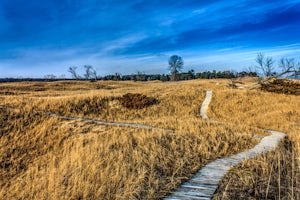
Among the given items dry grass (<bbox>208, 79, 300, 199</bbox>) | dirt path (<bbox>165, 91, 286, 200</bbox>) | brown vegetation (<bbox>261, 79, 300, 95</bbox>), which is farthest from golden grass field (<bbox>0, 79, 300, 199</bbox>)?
brown vegetation (<bbox>261, 79, 300, 95</bbox>)

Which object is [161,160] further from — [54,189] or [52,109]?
[52,109]

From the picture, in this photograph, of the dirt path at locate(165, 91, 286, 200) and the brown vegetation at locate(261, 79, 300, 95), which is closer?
the dirt path at locate(165, 91, 286, 200)

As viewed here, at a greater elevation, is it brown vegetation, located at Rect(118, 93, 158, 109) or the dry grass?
brown vegetation, located at Rect(118, 93, 158, 109)

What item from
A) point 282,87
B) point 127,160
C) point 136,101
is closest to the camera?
point 127,160

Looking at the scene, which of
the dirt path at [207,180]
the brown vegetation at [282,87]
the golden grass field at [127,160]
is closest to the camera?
the dirt path at [207,180]

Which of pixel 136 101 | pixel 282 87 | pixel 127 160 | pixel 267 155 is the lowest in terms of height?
pixel 267 155

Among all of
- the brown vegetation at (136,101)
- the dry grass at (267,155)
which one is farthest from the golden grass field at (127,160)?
the brown vegetation at (136,101)

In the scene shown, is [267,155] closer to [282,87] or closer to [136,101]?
[136,101]

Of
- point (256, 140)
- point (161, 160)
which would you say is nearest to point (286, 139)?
point (256, 140)

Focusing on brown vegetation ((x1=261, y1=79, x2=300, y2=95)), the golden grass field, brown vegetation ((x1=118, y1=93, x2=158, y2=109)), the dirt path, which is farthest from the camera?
brown vegetation ((x1=261, y1=79, x2=300, y2=95))

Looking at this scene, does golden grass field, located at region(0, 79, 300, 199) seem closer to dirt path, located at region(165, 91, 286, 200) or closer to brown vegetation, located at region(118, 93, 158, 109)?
dirt path, located at region(165, 91, 286, 200)

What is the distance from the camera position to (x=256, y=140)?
27.6 feet

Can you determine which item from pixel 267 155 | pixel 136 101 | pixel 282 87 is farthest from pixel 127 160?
pixel 282 87

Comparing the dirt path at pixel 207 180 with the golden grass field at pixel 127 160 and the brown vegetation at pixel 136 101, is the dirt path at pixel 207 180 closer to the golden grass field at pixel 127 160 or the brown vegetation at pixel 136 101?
the golden grass field at pixel 127 160
